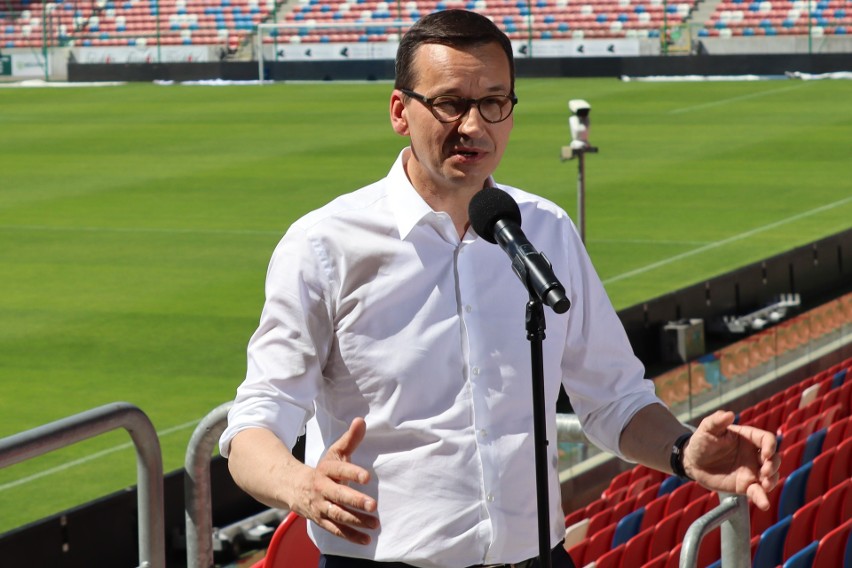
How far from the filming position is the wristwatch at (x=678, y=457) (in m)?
2.87

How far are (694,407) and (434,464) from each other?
27.8 feet

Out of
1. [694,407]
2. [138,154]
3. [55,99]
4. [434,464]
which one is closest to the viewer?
[434,464]

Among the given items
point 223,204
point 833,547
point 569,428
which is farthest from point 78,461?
point 223,204

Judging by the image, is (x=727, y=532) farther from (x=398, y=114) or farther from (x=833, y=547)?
(x=833, y=547)

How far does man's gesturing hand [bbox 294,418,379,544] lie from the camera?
2404mm

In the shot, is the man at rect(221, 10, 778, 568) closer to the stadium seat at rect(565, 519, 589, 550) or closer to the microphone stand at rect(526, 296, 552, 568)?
the microphone stand at rect(526, 296, 552, 568)

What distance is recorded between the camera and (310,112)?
109 feet

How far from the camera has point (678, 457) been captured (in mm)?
2881

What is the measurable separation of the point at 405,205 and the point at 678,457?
0.71 m

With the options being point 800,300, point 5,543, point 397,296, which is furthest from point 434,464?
point 800,300

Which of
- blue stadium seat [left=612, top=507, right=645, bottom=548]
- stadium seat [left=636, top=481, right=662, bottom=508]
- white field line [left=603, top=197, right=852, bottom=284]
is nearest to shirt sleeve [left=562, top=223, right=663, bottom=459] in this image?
blue stadium seat [left=612, top=507, right=645, bottom=548]

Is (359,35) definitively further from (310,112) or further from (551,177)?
(551,177)

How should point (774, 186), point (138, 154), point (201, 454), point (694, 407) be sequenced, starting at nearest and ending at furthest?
point (201, 454) → point (694, 407) → point (774, 186) → point (138, 154)

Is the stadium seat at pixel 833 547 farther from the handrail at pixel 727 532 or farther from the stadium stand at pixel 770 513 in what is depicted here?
the handrail at pixel 727 532
